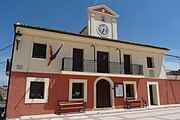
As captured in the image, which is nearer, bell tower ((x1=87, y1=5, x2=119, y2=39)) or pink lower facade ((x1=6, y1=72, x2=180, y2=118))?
pink lower facade ((x1=6, y1=72, x2=180, y2=118))

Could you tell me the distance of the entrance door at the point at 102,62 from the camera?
1333 cm

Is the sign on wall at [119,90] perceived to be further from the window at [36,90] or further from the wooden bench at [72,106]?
the window at [36,90]


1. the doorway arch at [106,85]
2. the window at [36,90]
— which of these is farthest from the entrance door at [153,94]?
the window at [36,90]

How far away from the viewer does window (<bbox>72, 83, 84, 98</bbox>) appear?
12.1 meters

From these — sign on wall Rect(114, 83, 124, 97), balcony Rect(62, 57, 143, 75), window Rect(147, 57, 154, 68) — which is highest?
window Rect(147, 57, 154, 68)

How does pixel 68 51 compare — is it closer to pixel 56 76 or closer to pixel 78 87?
pixel 56 76

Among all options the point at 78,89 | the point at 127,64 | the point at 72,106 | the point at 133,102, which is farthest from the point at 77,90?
the point at 127,64

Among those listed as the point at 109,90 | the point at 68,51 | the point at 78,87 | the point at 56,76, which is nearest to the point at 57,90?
the point at 56,76

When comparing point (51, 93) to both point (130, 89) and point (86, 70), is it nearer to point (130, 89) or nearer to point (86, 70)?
point (86, 70)

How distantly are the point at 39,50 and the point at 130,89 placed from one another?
8929 mm

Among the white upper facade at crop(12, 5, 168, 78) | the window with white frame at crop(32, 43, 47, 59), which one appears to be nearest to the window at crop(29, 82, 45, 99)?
the white upper facade at crop(12, 5, 168, 78)

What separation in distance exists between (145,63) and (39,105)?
34.5ft

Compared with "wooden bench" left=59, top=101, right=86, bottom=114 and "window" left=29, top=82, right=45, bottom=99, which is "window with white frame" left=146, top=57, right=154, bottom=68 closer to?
"wooden bench" left=59, top=101, right=86, bottom=114

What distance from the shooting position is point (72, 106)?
11.1 metres
